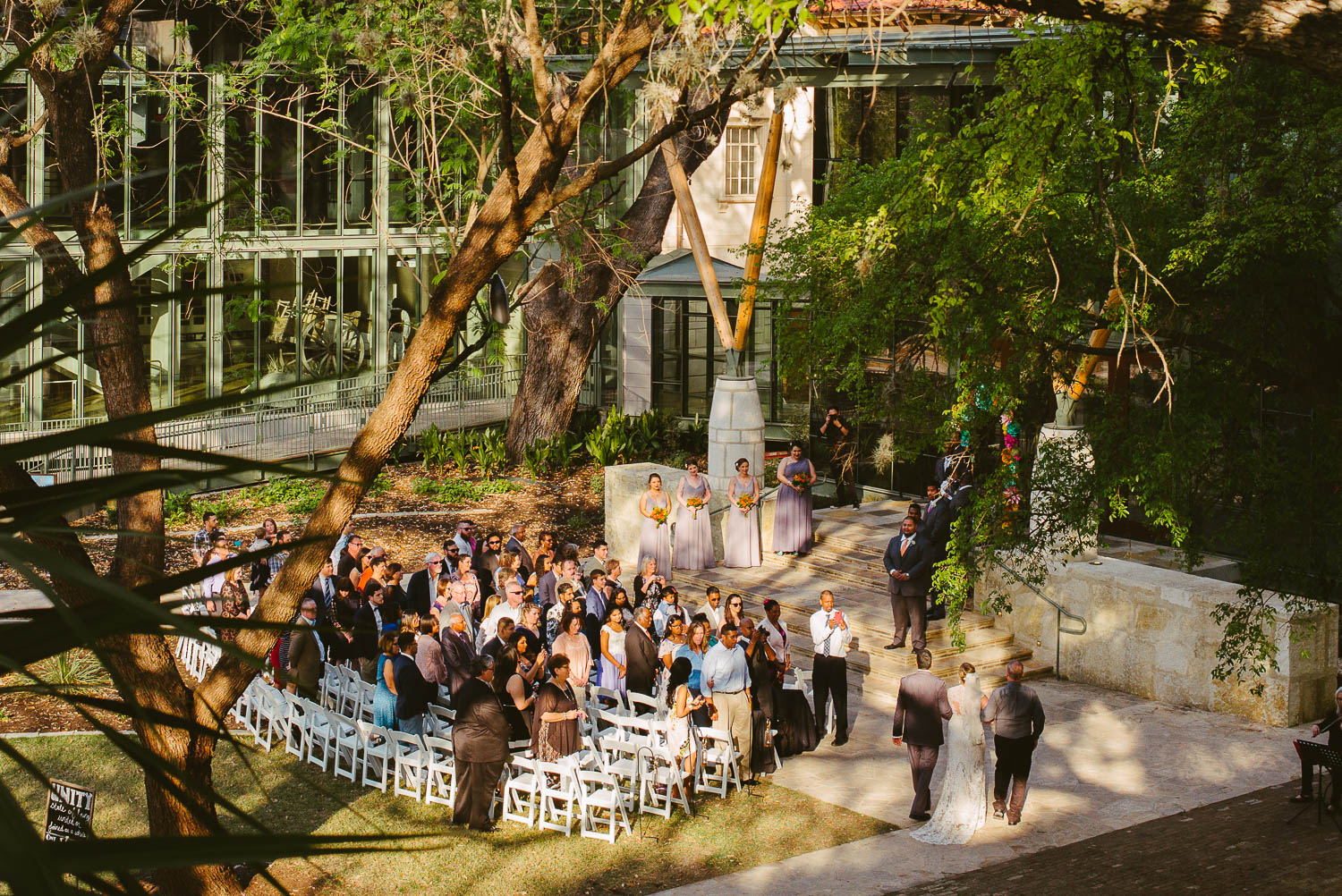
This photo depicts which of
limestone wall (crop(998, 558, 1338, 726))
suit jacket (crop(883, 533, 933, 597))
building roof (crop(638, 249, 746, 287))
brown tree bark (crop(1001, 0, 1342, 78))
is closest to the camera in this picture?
brown tree bark (crop(1001, 0, 1342, 78))

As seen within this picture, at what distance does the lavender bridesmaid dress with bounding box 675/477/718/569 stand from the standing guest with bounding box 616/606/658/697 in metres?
6.46

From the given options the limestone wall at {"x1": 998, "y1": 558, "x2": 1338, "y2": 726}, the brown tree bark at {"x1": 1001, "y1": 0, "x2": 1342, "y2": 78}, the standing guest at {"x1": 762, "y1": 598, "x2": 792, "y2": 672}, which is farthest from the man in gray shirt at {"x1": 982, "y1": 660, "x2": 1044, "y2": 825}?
the brown tree bark at {"x1": 1001, "y1": 0, "x2": 1342, "y2": 78}

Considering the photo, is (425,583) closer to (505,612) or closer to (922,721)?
(505,612)

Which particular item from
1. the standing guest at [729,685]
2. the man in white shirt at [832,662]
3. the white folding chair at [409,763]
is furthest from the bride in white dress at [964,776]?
the white folding chair at [409,763]

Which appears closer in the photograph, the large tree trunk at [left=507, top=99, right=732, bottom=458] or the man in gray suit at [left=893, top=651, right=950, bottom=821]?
the man in gray suit at [left=893, top=651, right=950, bottom=821]

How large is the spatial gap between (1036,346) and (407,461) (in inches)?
693

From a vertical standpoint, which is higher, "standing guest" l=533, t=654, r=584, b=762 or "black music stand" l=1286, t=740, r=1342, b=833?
"standing guest" l=533, t=654, r=584, b=762

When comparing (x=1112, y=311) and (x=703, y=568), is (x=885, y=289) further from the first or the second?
(x=703, y=568)

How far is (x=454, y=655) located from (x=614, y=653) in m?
1.70

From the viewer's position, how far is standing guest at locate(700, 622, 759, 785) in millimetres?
13273

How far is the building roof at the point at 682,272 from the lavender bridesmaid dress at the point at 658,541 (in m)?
8.17

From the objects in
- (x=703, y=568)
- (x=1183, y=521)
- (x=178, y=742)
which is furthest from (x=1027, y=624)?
(x=178, y=742)

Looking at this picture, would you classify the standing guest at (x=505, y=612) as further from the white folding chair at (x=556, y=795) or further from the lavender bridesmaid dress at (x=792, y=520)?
the lavender bridesmaid dress at (x=792, y=520)

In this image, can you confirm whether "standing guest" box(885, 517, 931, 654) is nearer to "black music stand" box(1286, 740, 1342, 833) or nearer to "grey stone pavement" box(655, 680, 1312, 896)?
"grey stone pavement" box(655, 680, 1312, 896)
